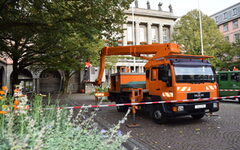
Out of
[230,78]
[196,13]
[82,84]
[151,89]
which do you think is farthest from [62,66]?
[196,13]

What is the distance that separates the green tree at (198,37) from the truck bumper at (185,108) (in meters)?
23.0

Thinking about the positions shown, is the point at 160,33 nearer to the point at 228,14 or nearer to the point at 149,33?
the point at 149,33

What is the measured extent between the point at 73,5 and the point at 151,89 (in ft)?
15.2

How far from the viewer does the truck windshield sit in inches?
263

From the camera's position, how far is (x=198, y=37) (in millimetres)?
28172

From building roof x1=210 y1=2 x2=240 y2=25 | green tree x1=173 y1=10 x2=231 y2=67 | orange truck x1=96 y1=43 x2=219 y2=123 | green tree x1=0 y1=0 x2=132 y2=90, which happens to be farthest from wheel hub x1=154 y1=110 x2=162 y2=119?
building roof x1=210 y1=2 x2=240 y2=25

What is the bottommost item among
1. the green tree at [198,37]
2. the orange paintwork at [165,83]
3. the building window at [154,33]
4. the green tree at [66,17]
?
the orange paintwork at [165,83]

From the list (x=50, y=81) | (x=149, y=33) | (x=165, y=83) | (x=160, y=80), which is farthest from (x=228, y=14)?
(x=165, y=83)

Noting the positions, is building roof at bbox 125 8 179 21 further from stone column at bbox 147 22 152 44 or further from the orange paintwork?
the orange paintwork

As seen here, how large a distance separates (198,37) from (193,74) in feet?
78.3

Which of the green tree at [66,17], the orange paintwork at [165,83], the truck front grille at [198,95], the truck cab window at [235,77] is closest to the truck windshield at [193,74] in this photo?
the orange paintwork at [165,83]

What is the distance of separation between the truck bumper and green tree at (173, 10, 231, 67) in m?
23.0

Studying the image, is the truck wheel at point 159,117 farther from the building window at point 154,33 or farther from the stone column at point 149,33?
the building window at point 154,33

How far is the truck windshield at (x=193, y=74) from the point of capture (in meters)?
6.67
